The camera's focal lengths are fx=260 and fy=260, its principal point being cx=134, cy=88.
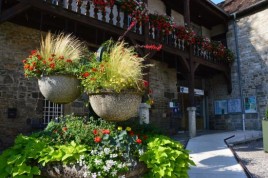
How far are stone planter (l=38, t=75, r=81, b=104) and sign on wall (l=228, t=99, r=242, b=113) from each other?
10.4m

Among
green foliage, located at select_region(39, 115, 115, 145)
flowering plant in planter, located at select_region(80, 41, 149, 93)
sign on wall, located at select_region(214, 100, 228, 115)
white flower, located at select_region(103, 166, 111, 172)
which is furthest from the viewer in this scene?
sign on wall, located at select_region(214, 100, 228, 115)

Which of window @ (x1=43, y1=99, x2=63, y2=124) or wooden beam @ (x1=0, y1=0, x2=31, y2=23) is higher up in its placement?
wooden beam @ (x1=0, y1=0, x2=31, y2=23)

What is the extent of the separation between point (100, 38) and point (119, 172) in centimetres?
631

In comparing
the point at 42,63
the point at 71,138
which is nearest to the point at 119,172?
the point at 71,138

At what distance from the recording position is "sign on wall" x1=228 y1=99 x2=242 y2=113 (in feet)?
39.5

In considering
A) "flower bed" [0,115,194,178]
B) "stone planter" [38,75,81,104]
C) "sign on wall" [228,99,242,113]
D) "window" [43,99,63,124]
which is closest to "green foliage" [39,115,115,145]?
"flower bed" [0,115,194,178]

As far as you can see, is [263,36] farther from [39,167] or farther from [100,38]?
[39,167]

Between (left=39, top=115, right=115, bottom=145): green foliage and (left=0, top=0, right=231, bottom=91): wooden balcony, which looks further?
(left=0, top=0, right=231, bottom=91): wooden balcony

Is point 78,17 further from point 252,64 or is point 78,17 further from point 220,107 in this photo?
point 220,107

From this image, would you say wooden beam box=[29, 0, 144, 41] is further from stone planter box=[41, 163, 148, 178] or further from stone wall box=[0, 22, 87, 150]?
stone planter box=[41, 163, 148, 178]

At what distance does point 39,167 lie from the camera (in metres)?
2.51

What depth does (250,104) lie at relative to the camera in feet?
38.2

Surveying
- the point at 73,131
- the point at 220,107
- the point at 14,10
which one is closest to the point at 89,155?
the point at 73,131

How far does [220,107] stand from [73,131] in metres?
11.2
